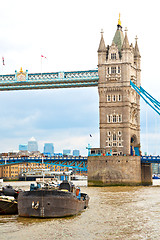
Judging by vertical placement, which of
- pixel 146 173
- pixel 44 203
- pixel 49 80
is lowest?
pixel 44 203

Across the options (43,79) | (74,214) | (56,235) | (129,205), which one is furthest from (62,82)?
(56,235)

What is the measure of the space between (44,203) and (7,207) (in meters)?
5.26

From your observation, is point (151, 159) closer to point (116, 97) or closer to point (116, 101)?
point (116, 101)

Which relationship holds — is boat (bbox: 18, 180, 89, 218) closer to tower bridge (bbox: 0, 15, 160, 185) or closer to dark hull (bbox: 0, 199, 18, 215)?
dark hull (bbox: 0, 199, 18, 215)

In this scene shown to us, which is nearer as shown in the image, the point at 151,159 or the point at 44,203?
the point at 44,203

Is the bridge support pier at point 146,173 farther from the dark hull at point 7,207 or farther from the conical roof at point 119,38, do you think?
the dark hull at point 7,207

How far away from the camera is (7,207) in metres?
38.9

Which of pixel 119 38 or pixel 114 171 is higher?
pixel 119 38

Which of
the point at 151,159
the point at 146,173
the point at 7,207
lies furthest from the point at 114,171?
the point at 7,207

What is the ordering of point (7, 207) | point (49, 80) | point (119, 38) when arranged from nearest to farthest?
point (7, 207)
point (119, 38)
point (49, 80)

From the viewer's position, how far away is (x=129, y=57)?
95.6m

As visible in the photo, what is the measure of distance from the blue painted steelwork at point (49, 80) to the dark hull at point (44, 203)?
63256 mm

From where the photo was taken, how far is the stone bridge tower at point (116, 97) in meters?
94.7

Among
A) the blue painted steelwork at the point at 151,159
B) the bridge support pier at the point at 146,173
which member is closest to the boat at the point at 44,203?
the blue painted steelwork at the point at 151,159
